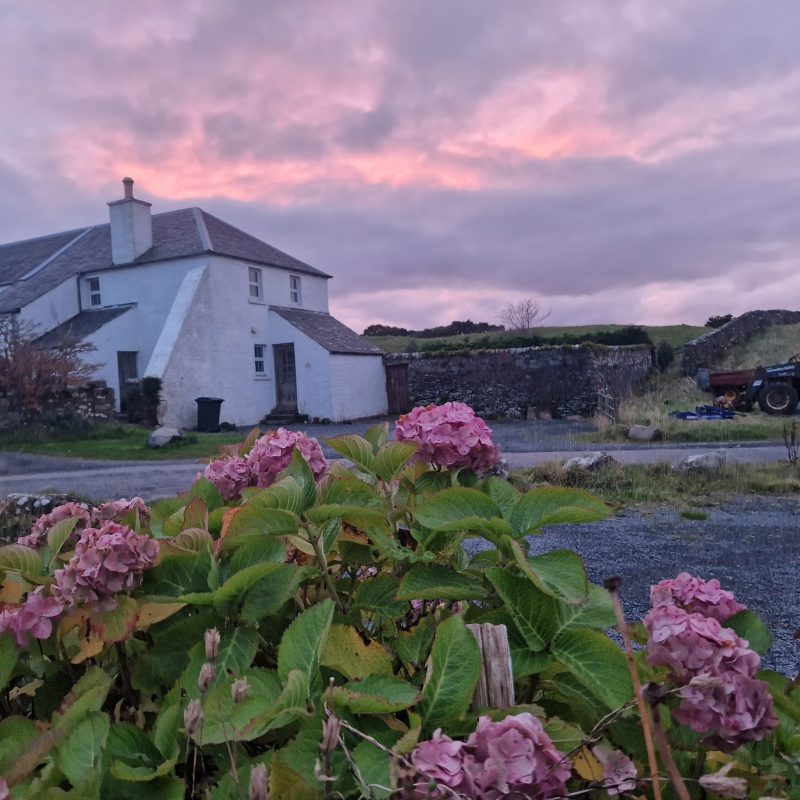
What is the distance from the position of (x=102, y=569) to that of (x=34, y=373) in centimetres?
1839

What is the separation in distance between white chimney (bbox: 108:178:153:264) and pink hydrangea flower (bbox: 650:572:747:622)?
2368 centimetres

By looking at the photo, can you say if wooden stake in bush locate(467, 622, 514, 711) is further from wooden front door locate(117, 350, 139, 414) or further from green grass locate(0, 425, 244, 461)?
wooden front door locate(117, 350, 139, 414)

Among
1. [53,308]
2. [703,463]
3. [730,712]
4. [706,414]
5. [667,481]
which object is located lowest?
[667,481]

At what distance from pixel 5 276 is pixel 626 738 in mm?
28464

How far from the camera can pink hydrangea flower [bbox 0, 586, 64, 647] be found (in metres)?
1.15

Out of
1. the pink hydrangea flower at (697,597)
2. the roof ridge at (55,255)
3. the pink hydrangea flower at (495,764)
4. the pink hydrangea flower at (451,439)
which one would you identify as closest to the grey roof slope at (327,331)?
the roof ridge at (55,255)

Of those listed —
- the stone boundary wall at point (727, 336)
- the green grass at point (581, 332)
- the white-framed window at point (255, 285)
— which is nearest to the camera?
the white-framed window at point (255, 285)

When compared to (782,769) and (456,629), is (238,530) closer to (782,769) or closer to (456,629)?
(456,629)

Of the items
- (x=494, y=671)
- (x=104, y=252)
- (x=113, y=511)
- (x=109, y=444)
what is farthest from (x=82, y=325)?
(x=494, y=671)

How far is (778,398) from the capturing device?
16.9 meters

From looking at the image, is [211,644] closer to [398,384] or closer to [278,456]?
[278,456]

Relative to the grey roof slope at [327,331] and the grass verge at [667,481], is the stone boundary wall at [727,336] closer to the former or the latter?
the grey roof slope at [327,331]

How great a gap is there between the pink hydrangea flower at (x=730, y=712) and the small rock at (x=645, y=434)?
1396cm

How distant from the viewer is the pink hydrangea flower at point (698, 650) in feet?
2.97
